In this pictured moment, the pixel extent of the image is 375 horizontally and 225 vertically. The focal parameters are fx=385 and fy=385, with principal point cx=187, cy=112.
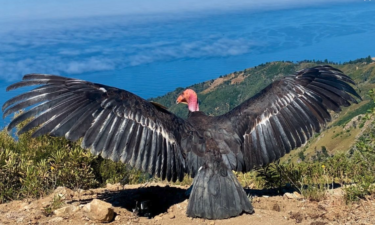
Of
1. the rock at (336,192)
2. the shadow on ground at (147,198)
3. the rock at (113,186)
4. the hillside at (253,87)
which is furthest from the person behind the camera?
the hillside at (253,87)

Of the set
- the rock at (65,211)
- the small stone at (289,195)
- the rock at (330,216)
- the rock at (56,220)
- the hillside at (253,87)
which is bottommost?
the rock at (56,220)

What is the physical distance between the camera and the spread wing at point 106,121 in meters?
5.59

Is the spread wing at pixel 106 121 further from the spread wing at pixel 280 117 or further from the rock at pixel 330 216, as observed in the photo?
the rock at pixel 330 216

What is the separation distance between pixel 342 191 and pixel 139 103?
12.7ft

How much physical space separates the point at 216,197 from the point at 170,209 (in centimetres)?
107

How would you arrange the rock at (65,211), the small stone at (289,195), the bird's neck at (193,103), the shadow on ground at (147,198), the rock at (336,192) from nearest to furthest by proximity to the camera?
1. the rock at (65,211)
2. the shadow on ground at (147,198)
3. the rock at (336,192)
4. the small stone at (289,195)
5. the bird's neck at (193,103)

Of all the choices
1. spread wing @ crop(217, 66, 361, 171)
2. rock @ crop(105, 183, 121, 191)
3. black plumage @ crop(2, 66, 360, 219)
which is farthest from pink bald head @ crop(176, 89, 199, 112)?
rock @ crop(105, 183, 121, 191)

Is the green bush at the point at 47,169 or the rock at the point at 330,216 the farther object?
the green bush at the point at 47,169

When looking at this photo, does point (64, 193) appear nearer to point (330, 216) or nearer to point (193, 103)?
point (193, 103)

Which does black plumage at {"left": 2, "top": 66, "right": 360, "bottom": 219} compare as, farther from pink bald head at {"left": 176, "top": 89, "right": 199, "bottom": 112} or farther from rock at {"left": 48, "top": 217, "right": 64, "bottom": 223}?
rock at {"left": 48, "top": 217, "right": 64, "bottom": 223}

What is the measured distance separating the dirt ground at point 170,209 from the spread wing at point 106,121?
2.45ft

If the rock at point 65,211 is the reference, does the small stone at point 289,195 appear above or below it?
above

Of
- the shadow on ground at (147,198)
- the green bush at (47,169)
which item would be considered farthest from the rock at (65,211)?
the green bush at (47,169)

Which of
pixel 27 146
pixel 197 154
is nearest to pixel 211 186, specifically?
pixel 197 154
